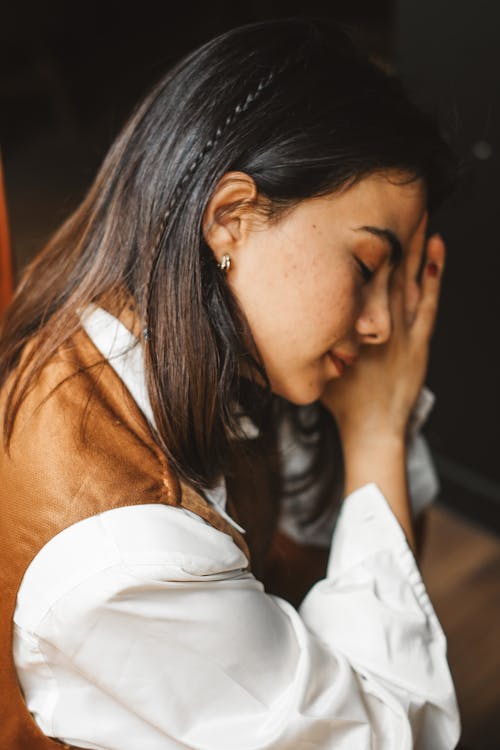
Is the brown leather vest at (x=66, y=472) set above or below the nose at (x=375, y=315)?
below

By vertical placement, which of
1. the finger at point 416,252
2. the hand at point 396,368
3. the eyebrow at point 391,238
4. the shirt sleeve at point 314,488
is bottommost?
the shirt sleeve at point 314,488

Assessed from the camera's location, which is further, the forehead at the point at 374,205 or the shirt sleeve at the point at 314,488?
the shirt sleeve at the point at 314,488

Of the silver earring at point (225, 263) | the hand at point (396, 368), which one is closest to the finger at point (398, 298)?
the hand at point (396, 368)

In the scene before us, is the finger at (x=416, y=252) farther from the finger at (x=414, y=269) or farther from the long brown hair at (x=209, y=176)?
the long brown hair at (x=209, y=176)

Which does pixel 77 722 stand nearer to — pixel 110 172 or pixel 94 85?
pixel 110 172

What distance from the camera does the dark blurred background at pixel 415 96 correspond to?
1256 mm

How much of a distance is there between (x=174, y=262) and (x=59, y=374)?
16cm

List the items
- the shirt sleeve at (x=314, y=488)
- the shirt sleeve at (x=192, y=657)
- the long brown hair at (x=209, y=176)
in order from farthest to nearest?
the shirt sleeve at (x=314, y=488) < the long brown hair at (x=209, y=176) < the shirt sleeve at (x=192, y=657)

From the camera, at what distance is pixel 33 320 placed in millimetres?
949

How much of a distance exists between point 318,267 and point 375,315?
13 cm

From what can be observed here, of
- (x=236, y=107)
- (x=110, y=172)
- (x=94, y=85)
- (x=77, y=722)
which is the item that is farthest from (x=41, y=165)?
(x=77, y=722)

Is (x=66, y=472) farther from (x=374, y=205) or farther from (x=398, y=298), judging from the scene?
(x=398, y=298)

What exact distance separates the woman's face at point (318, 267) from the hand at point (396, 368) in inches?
6.8

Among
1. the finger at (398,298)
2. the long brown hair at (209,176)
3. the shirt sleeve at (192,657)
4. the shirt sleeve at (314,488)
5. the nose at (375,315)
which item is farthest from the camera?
the shirt sleeve at (314,488)
